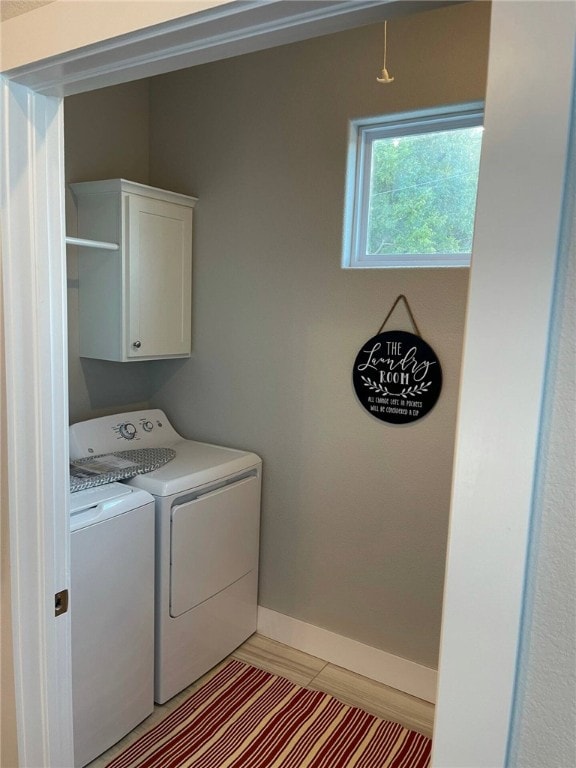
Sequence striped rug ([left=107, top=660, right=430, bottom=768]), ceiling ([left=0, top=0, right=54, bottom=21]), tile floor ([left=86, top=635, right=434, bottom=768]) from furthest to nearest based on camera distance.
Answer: tile floor ([left=86, top=635, right=434, bottom=768])
striped rug ([left=107, top=660, right=430, bottom=768])
ceiling ([left=0, top=0, right=54, bottom=21])

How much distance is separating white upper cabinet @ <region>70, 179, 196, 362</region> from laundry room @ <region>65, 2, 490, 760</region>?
92 mm

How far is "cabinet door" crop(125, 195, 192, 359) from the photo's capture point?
8.34 feet

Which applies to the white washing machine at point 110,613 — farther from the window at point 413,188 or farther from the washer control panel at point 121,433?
the window at point 413,188

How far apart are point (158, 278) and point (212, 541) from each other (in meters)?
1.23

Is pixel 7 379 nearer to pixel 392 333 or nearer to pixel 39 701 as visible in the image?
pixel 39 701

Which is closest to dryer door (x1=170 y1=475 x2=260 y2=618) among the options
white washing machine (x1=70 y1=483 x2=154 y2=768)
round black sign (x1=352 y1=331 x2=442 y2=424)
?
white washing machine (x1=70 y1=483 x2=154 y2=768)

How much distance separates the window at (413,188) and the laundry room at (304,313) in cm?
8

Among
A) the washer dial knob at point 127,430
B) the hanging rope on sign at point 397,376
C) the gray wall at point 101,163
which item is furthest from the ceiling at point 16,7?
the washer dial knob at point 127,430

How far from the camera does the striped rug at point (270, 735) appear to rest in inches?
81.4

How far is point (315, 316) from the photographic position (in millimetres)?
2541

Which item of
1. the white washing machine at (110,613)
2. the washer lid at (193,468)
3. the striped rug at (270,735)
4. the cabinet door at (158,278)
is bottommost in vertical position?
the striped rug at (270,735)

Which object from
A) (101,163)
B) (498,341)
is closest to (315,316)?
(101,163)

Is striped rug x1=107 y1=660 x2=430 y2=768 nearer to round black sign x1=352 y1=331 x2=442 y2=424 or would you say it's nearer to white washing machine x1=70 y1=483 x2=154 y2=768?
white washing machine x1=70 y1=483 x2=154 y2=768

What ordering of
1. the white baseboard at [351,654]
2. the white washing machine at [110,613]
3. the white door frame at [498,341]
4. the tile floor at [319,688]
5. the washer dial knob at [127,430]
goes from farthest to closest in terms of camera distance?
1. the washer dial knob at [127,430]
2. the white baseboard at [351,654]
3. the tile floor at [319,688]
4. the white washing machine at [110,613]
5. the white door frame at [498,341]
